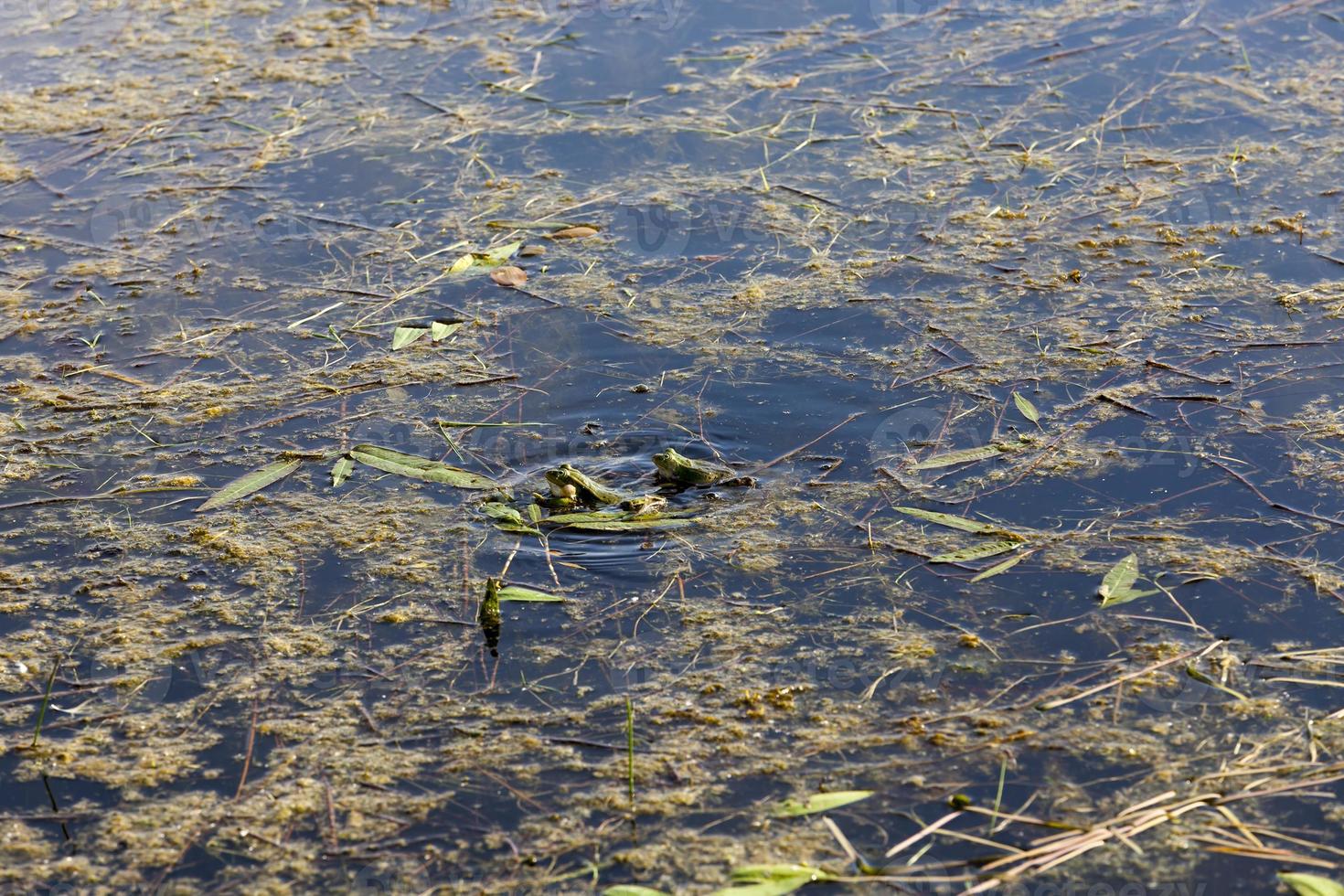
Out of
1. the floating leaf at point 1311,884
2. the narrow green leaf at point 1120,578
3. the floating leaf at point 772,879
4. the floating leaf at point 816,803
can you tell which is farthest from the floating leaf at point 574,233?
the floating leaf at point 1311,884

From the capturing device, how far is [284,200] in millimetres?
3717

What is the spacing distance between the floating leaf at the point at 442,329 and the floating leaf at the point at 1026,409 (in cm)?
134

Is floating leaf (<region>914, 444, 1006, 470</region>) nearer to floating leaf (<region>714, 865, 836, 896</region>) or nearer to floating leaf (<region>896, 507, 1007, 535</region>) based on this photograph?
floating leaf (<region>896, 507, 1007, 535</region>)

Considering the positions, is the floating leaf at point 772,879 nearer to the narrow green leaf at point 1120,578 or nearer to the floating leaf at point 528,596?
the floating leaf at point 528,596

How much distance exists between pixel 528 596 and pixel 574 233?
60.5 inches

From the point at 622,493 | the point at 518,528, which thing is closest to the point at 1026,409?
the point at 622,493

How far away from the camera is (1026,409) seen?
2697 mm

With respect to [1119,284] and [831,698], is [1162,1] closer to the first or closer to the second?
[1119,284]

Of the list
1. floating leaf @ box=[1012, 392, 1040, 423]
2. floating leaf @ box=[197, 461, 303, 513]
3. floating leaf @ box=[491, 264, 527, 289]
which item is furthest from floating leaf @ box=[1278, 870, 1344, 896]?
floating leaf @ box=[491, 264, 527, 289]

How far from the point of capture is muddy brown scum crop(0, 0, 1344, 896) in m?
1.81

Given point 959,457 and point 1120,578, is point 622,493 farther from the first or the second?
point 1120,578

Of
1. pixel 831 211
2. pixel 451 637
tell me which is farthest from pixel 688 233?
pixel 451 637

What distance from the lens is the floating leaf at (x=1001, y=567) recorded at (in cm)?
222

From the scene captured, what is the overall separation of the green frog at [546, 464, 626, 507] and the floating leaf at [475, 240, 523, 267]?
1.07 metres
